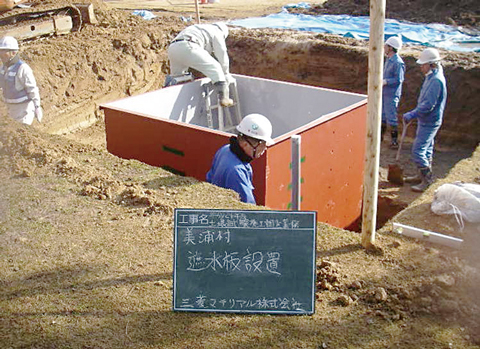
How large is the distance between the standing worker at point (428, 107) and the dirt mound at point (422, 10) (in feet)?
33.1

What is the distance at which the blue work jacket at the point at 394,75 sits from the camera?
9641 mm

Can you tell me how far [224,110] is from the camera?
8.84 meters

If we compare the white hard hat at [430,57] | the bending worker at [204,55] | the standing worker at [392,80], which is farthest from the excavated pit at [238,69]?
the white hard hat at [430,57]

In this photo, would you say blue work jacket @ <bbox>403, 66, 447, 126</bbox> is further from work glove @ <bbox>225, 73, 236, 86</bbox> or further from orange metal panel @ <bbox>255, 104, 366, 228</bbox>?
work glove @ <bbox>225, 73, 236, 86</bbox>

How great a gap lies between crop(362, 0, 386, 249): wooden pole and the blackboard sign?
95cm

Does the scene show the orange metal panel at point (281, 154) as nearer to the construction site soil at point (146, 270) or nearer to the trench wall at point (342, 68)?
the construction site soil at point (146, 270)

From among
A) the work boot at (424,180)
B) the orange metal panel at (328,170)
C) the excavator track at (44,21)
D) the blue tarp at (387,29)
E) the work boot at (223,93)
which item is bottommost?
the work boot at (424,180)

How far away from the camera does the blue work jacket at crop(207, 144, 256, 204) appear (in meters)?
4.83

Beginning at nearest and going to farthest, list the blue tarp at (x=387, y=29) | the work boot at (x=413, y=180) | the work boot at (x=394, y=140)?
the work boot at (x=413, y=180) → the work boot at (x=394, y=140) → the blue tarp at (x=387, y=29)

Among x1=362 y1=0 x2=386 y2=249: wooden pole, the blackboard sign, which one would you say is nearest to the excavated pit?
x1=362 y1=0 x2=386 y2=249: wooden pole

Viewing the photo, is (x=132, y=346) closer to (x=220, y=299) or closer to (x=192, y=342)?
(x=192, y=342)

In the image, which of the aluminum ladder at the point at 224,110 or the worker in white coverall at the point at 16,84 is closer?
the worker in white coverall at the point at 16,84

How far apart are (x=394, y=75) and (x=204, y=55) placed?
140 inches

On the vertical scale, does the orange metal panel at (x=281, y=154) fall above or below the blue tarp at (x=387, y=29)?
below
